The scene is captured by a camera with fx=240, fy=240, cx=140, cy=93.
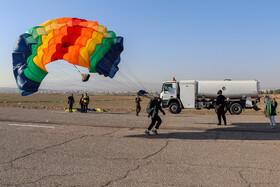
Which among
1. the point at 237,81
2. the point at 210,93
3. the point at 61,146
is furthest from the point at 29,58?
the point at 237,81

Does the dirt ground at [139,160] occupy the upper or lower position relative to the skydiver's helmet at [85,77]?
lower

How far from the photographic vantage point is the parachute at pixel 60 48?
9.66 metres

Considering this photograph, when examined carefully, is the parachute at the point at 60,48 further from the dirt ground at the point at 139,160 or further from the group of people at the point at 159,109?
the dirt ground at the point at 139,160

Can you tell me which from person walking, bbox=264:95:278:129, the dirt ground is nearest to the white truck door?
person walking, bbox=264:95:278:129

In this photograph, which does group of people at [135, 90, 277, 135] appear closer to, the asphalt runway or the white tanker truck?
the asphalt runway

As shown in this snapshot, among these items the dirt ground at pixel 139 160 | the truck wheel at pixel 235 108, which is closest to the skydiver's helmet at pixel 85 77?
the dirt ground at pixel 139 160

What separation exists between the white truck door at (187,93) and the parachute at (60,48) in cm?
1059

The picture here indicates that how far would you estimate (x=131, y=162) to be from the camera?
5988mm

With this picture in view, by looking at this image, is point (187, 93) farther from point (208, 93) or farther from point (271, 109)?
point (271, 109)

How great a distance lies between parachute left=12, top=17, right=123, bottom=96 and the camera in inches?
380

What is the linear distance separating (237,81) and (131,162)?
16.4 meters

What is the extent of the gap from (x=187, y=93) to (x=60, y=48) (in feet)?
41.0

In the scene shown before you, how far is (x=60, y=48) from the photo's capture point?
965 cm

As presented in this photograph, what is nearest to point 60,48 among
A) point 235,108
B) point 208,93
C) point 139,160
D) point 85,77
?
point 85,77
